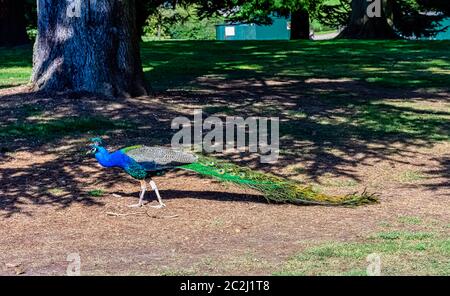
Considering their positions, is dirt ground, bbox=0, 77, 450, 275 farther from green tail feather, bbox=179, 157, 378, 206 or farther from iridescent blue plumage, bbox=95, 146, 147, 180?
iridescent blue plumage, bbox=95, 146, 147, 180

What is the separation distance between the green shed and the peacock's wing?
45488 mm

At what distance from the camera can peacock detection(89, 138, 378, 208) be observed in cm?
884

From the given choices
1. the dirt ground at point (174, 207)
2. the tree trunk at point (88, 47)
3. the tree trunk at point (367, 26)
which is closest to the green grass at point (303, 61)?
the tree trunk at point (88, 47)

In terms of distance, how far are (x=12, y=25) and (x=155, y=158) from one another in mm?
21118

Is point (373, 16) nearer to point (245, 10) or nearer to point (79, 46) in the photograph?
point (245, 10)

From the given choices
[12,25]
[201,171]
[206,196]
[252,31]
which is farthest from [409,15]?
[201,171]

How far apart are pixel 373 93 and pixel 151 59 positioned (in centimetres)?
811

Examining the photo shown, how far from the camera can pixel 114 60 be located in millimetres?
14609

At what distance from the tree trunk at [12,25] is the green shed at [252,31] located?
85.8 feet

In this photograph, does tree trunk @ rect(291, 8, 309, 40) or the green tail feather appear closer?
the green tail feather

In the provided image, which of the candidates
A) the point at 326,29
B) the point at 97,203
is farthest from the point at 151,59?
the point at 326,29

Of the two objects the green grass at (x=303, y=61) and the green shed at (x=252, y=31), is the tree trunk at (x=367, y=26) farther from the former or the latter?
the green shed at (x=252, y=31)

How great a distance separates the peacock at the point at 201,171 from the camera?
29.0 ft

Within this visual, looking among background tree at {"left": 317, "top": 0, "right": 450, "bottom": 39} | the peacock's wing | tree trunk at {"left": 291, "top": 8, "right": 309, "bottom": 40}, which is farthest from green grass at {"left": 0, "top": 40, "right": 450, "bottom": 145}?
background tree at {"left": 317, "top": 0, "right": 450, "bottom": 39}
